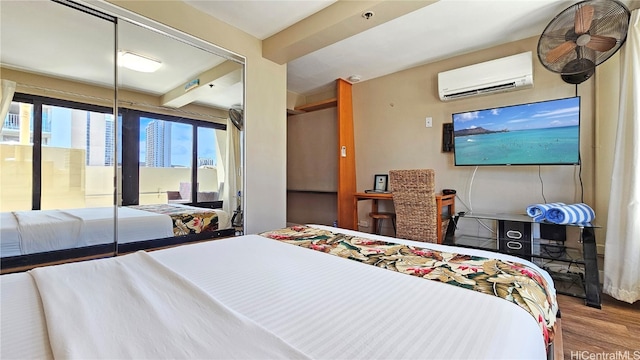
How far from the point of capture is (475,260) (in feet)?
3.87

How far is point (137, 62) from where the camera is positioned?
7.30 feet

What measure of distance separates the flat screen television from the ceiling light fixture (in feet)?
10.0

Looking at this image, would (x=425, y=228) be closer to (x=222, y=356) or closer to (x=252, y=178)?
(x=252, y=178)

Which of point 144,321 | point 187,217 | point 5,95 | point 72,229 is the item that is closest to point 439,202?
point 187,217

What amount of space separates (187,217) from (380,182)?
2515mm

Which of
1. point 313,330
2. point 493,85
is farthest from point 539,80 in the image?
point 313,330

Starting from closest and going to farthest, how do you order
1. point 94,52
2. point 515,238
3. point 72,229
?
point 72,229 → point 94,52 → point 515,238

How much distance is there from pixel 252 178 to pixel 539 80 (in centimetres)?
309

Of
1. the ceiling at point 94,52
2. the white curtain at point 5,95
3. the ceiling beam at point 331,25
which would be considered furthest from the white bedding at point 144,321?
the ceiling beam at point 331,25

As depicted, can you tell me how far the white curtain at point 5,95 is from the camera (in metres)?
1.78

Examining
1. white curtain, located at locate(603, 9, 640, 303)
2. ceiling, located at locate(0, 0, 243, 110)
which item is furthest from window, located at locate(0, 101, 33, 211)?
white curtain, located at locate(603, 9, 640, 303)

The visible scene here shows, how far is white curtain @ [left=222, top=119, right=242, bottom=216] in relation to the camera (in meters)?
2.75
